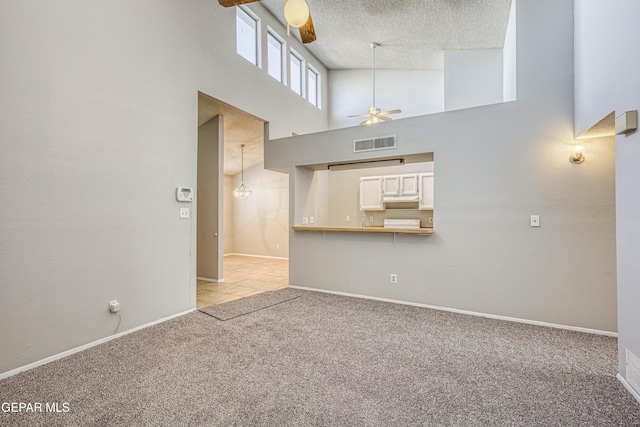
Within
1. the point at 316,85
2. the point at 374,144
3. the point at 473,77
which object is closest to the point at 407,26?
the point at 473,77

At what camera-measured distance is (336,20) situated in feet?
16.1

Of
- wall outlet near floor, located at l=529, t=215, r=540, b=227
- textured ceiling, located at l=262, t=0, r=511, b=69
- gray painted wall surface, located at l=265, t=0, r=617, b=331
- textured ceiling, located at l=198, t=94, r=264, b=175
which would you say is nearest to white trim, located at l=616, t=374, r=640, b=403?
gray painted wall surface, located at l=265, t=0, r=617, b=331

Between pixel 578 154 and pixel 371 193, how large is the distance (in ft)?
12.3

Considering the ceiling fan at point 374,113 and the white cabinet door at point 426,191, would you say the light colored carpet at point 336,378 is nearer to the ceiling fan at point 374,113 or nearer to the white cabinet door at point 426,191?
the white cabinet door at point 426,191

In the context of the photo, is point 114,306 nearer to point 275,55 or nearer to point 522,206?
point 522,206

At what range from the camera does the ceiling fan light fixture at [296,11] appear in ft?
9.22

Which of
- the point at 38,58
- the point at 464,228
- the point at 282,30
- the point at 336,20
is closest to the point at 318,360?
the point at 464,228

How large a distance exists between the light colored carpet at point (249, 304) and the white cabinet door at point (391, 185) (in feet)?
9.44

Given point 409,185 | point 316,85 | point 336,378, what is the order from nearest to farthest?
1. point 336,378
2. point 409,185
3. point 316,85

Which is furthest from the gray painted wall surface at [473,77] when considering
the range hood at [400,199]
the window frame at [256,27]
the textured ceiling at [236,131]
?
the textured ceiling at [236,131]

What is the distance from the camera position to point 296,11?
2832 mm

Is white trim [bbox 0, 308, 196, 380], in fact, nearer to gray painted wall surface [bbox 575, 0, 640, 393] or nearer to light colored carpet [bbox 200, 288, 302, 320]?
light colored carpet [bbox 200, 288, 302, 320]

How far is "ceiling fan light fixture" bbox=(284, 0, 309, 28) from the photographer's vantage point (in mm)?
2811

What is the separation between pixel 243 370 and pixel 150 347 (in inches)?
41.2
